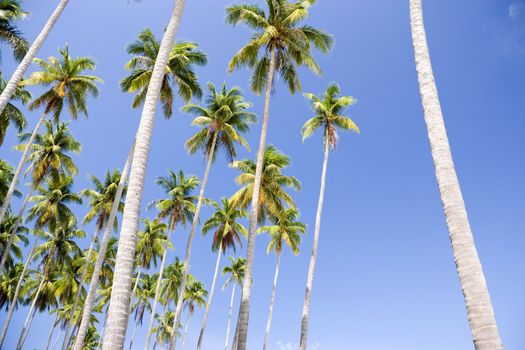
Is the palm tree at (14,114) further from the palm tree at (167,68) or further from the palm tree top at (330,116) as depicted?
the palm tree top at (330,116)

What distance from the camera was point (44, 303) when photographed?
45.4 meters

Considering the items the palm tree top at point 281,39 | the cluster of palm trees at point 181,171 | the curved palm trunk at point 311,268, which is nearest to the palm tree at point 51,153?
the cluster of palm trees at point 181,171

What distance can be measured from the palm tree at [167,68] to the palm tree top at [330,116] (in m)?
7.88

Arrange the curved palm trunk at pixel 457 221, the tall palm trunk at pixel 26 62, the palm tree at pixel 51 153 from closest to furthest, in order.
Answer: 1. the curved palm trunk at pixel 457 221
2. the tall palm trunk at pixel 26 62
3. the palm tree at pixel 51 153

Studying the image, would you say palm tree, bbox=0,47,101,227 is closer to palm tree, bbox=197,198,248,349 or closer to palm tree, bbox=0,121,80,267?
palm tree, bbox=0,121,80,267

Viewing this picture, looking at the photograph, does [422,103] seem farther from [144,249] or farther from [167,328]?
[167,328]

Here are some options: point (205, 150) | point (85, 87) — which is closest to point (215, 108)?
point (205, 150)

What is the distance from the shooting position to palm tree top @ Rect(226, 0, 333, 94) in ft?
60.3

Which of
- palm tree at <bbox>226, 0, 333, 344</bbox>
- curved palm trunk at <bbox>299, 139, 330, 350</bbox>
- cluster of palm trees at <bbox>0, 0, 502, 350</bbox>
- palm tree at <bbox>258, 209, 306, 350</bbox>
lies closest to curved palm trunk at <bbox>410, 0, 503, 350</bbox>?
cluster of palm trees at <bbox>0, 0, 502, 350</bbox>

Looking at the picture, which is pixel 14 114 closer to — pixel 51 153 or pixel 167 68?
pixel 51 153

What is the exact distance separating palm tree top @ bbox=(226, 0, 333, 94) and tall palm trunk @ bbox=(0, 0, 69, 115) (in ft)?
28.2

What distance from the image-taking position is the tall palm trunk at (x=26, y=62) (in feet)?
46.9

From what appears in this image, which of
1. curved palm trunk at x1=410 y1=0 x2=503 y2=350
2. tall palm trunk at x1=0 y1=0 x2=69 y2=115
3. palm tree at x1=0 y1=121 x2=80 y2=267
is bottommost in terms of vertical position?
curved palm trunk at x1=410 y1=0 x2=503 y2=350

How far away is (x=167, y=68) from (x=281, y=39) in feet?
25.7
